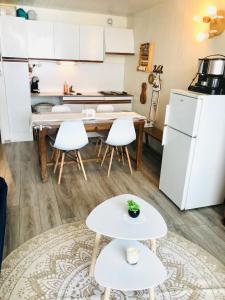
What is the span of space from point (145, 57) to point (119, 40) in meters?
0.88

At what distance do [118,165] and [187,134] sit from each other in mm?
1600

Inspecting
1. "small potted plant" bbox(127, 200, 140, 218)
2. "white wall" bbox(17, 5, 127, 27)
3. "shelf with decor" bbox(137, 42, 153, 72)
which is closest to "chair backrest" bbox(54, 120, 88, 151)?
"small potted plant" bbox(127, 200, 140, 218)

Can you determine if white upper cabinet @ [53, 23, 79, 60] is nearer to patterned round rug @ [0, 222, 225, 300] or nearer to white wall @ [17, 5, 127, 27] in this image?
white wall @ [17, 5, 127, 27]

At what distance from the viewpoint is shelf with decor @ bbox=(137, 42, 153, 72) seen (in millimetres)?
4539

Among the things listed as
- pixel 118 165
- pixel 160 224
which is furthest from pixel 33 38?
pixel 160 224

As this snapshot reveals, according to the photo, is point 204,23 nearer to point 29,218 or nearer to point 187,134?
point 187,134

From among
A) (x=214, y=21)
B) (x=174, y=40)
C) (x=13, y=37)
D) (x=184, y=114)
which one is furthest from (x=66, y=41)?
(x=184, y=114)

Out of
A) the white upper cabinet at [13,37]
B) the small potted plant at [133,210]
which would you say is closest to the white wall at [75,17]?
the white upper cabinet at [13,37]

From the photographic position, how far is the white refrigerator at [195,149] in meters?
2.56

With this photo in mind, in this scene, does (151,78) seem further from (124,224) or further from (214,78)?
(124,224)

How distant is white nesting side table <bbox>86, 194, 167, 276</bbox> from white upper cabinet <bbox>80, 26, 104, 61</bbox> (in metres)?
3.98

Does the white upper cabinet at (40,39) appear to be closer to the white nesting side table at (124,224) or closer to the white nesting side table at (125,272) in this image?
the white nesting side table at (124,224)

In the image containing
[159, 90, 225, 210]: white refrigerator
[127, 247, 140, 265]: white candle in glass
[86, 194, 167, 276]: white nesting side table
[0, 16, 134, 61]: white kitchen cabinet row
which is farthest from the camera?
[0, 16, 134, 61]: white kitchen cabinet row

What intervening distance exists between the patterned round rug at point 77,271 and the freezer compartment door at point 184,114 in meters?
1.13
